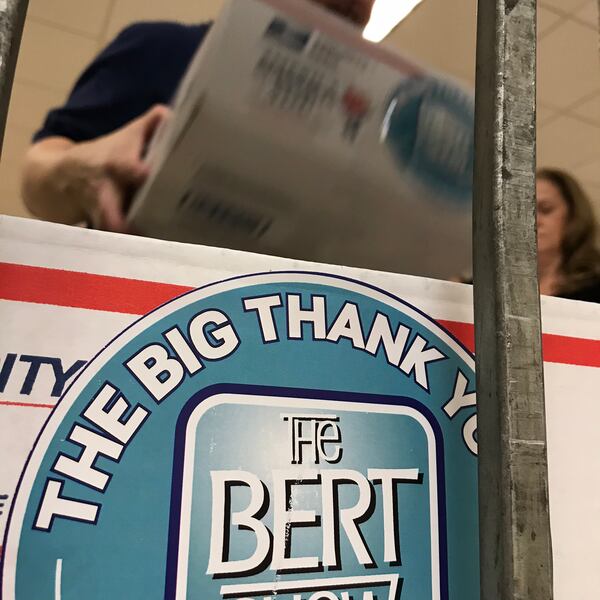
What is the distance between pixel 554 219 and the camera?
0.49 m

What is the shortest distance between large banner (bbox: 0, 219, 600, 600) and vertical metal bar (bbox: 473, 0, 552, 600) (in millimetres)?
A: 57

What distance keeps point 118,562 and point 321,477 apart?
0.38 ft

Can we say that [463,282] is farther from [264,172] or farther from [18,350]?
[18,350]

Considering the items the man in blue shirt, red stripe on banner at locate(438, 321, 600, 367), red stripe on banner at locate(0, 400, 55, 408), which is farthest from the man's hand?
red stripe on banner at locate(438, 321, 600, 367)

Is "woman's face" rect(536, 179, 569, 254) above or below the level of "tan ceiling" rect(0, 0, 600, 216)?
below

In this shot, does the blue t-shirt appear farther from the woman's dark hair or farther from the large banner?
the woman's dark hair

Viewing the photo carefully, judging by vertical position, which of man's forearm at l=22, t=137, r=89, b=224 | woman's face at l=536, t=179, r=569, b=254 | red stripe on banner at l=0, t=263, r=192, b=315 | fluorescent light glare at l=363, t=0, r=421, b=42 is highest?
fluorescent light glare at l=363, t=0, r=421, b=42

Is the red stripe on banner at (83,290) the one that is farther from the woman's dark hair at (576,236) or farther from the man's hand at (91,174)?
the woman's dark hair at (576,236)

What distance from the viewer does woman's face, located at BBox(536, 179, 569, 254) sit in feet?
1.59

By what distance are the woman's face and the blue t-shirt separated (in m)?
0.31

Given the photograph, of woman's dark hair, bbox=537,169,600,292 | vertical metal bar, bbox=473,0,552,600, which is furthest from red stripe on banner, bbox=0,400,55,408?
woman's dark hair, bbox=537,169,600,292

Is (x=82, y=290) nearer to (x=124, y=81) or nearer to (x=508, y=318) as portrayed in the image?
(x=124, y=81)

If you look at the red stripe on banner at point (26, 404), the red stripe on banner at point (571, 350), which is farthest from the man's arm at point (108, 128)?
the red stripe on banner at point (571, 350)

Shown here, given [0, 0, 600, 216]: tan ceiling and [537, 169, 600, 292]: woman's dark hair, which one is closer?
[0, 0, 600, 216]: tan ceiling
